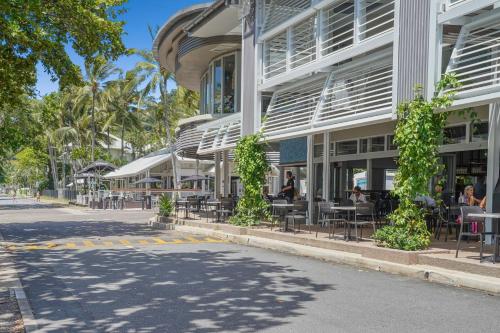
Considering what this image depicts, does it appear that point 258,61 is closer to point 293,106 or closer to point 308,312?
point 293,106

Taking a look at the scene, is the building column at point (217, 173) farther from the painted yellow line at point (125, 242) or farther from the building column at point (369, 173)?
the painted yellow line at point (125, 242)

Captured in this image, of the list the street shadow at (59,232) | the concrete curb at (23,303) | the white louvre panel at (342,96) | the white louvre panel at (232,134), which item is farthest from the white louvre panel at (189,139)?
the concrete curb at (23,303)

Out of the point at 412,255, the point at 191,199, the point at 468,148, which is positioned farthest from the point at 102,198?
the point at 412,255

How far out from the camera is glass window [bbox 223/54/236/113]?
24766mm

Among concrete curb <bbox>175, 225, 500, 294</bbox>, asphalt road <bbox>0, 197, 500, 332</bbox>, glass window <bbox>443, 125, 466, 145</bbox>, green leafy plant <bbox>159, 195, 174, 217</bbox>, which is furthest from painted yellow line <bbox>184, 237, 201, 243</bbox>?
glass window <bbox>443, 125, 466, 145</bbox>

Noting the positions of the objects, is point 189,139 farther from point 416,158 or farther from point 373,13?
point 416,158

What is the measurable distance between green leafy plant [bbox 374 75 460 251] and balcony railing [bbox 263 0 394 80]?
122 inches

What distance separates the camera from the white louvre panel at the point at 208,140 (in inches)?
878

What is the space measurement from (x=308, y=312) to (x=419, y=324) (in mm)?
1362

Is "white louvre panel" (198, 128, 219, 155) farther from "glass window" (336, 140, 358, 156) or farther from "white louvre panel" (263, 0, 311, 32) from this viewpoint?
"white louvre panel" (263, 0, 311, 32)

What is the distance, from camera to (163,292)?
26.0 feet

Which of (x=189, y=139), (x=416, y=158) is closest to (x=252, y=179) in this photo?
(x=416, y=158)

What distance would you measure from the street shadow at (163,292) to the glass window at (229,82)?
1372 centimetres

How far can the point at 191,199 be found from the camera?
2367cm
